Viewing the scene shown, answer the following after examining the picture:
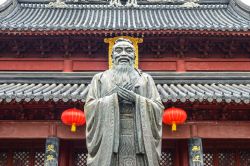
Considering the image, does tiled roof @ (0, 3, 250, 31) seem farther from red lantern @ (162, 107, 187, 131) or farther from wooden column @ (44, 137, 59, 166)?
wooden column @ (44, 137, 59, 166)

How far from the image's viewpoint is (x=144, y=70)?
465 inches

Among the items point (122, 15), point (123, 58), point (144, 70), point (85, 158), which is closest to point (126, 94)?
point (123, 58)

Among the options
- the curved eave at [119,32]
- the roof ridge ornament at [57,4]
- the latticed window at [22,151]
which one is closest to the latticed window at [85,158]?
the latticed window at [22,151]

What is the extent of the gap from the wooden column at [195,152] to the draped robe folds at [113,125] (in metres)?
4.94

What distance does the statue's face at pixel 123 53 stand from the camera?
4625 millimetres

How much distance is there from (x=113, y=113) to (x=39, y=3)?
565 inches

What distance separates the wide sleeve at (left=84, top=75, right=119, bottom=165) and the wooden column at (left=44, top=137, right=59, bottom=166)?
4.89 meters

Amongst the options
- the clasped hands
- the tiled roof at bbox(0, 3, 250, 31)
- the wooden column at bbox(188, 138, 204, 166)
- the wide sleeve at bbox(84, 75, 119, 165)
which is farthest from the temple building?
the clasped hands

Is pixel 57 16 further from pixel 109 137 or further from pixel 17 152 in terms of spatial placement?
pixel 109 137

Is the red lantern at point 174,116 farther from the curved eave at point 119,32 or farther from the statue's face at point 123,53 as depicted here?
the statue's face at point 123,53

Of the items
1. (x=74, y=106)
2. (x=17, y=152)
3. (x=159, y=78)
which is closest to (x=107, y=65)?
(x=159, y=78)

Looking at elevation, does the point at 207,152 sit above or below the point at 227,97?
below

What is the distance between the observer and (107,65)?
1184 centimetres

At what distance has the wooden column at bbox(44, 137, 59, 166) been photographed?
8950 millimetres
